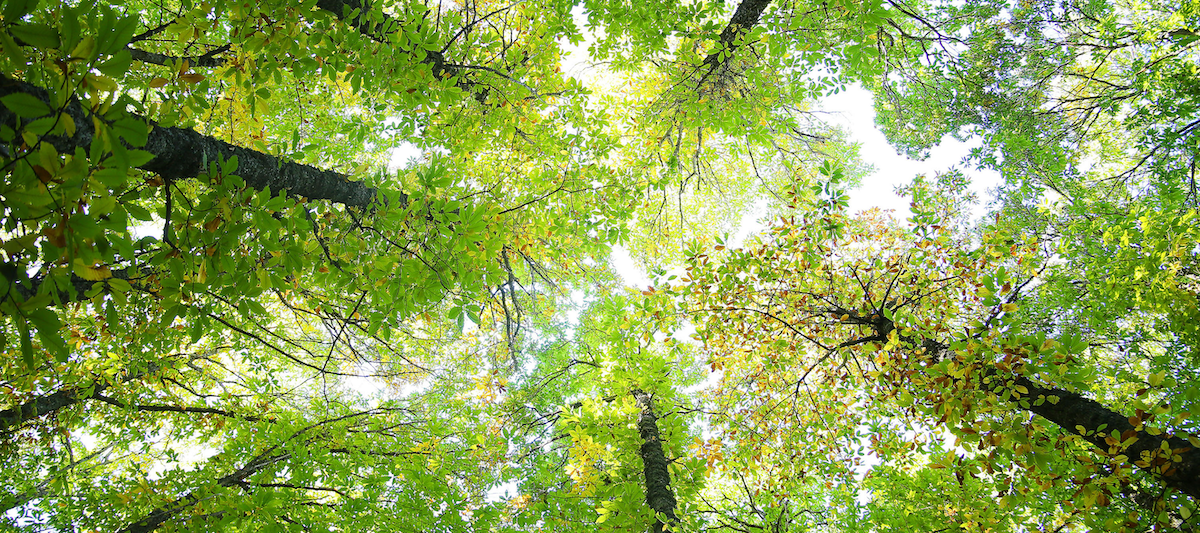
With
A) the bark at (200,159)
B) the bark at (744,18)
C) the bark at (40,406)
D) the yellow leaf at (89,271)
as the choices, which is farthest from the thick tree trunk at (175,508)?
the bark at (744,18)

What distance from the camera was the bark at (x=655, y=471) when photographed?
4.68 metres

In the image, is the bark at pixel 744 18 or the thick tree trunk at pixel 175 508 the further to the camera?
the bark at pixel 744 18

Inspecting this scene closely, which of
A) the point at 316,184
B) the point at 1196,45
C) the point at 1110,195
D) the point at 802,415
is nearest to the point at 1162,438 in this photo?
the point at 802,415

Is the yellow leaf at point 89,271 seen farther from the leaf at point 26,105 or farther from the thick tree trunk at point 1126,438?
the thick tree trunk at point 1126,438

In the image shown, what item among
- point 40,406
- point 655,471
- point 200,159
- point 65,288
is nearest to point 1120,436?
point 655,471

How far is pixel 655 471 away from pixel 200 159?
192 inches

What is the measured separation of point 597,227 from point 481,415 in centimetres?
399

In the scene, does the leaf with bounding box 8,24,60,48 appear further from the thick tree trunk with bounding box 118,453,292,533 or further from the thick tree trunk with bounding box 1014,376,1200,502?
the thick tree trunk with bounding box 118,453,292,533

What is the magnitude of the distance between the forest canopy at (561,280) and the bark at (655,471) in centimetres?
6

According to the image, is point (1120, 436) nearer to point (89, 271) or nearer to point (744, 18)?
point (89, 271)

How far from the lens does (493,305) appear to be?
14.9 ft

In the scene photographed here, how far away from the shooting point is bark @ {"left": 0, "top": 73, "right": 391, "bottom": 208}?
1559 mm

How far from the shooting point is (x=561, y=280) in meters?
4.80

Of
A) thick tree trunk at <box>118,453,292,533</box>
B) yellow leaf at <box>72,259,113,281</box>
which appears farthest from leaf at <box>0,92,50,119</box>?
thick tree trunk at <box>118,453,292,533</box>
